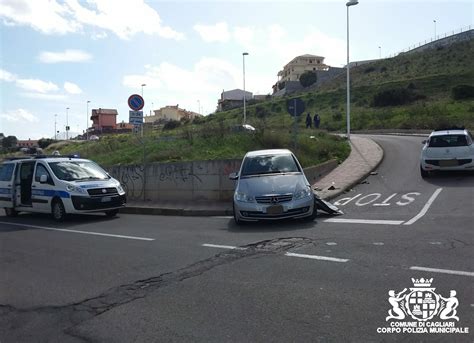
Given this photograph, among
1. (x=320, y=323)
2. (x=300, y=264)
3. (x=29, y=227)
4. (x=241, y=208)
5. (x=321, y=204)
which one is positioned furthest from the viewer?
(x=29, y=227)

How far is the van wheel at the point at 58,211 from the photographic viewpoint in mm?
13359

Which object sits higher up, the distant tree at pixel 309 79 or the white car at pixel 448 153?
the distant tree at pixel 309 79

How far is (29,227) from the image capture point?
12.6m

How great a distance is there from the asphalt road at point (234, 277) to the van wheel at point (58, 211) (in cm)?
179

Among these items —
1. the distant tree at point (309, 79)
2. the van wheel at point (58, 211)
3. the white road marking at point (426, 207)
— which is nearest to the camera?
the white road marking at point (426, 207)

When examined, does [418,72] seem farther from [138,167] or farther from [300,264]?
[300,264]

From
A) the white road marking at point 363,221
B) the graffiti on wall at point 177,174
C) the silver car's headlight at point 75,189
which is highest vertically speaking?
the graffiti on wall at point 177,174

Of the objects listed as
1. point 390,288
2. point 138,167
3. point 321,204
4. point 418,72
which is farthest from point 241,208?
point 418,72

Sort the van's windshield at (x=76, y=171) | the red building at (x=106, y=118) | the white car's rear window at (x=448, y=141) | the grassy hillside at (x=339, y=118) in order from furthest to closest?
the red building at (x=106, y=118), the grassy hillside at (x=339, y=118), the white car's rear window at (x=448, y=141), the van's windshield at (x=76, y=171)

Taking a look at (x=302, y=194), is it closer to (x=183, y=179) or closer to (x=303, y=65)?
(x=183, y=179)

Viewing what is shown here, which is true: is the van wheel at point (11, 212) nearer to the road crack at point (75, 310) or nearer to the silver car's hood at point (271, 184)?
the silver car's hood at point (271, 184)

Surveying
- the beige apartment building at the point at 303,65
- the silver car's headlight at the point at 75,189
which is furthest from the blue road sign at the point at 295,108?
the beige apartment building at the point at 303,65

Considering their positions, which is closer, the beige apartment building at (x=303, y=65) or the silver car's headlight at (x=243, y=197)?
the silver car's headlight at (x=243, y=197)

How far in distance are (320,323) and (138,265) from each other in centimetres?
362
